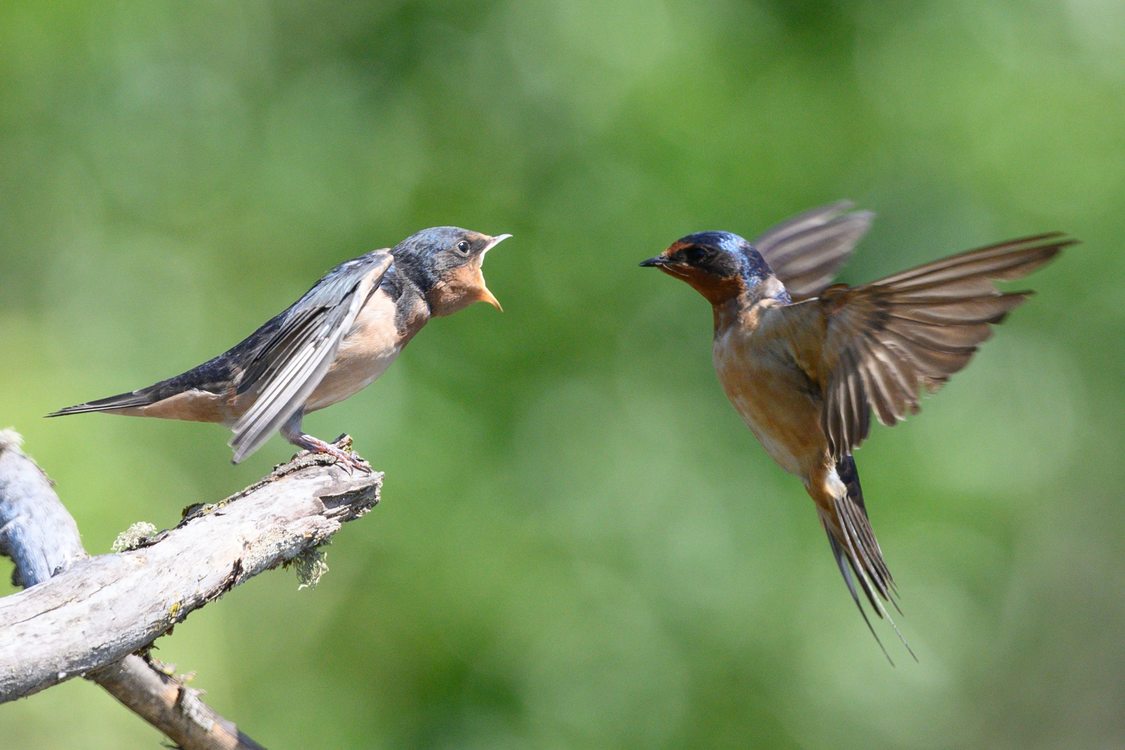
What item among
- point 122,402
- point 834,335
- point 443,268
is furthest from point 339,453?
point 834,335

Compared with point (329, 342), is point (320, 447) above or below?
below

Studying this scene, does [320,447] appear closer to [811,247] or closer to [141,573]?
[141,573]

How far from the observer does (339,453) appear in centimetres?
380

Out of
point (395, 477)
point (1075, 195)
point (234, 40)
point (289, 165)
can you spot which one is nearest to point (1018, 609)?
point (1075, 195)

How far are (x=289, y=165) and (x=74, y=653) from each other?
7.58 m

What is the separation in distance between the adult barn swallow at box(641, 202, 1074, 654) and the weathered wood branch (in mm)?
1363

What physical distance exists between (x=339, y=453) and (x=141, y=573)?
986 mm

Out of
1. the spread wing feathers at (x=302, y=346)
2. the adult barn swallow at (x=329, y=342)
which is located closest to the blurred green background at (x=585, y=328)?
the adult barn swallow at (x=329, y=342)

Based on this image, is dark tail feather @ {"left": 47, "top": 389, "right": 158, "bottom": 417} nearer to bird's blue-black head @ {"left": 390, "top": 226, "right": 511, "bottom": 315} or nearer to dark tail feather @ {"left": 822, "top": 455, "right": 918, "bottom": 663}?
bird's blue-black head @ {"left": 390, "top": 226, "right": 511, "bottom": 315}

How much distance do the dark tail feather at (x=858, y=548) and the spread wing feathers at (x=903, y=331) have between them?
619 millimetres

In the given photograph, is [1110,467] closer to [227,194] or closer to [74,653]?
[227,194]

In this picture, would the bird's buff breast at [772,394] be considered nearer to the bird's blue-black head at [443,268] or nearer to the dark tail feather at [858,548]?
the dark tail feather at [858,548]

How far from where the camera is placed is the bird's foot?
374 cm

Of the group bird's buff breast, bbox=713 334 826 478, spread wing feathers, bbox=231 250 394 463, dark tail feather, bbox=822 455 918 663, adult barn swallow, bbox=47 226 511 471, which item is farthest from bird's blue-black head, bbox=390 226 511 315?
dark tail feather, bbox=822 455 918 663
